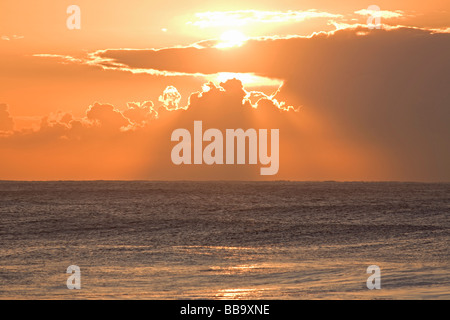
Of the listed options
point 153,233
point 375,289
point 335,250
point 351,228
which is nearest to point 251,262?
point 335,250

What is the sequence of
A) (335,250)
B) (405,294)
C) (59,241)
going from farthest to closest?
(59,241)
(335,250)
(405,294)

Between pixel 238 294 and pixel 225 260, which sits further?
pixel 225 260

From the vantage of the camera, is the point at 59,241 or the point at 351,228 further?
the point at 351,228

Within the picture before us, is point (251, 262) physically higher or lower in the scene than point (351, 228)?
lower

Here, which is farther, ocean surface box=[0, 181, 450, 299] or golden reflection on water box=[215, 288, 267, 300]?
ocean surface box=[0, 181, 450, 299]

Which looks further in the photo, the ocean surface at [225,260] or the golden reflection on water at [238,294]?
the ocean surface at [225,260]

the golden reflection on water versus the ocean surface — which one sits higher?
the ocean surface

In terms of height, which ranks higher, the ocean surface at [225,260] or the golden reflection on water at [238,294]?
the ocean surface at [225,260]

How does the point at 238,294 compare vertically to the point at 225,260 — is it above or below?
below

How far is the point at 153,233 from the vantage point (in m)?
54.4
